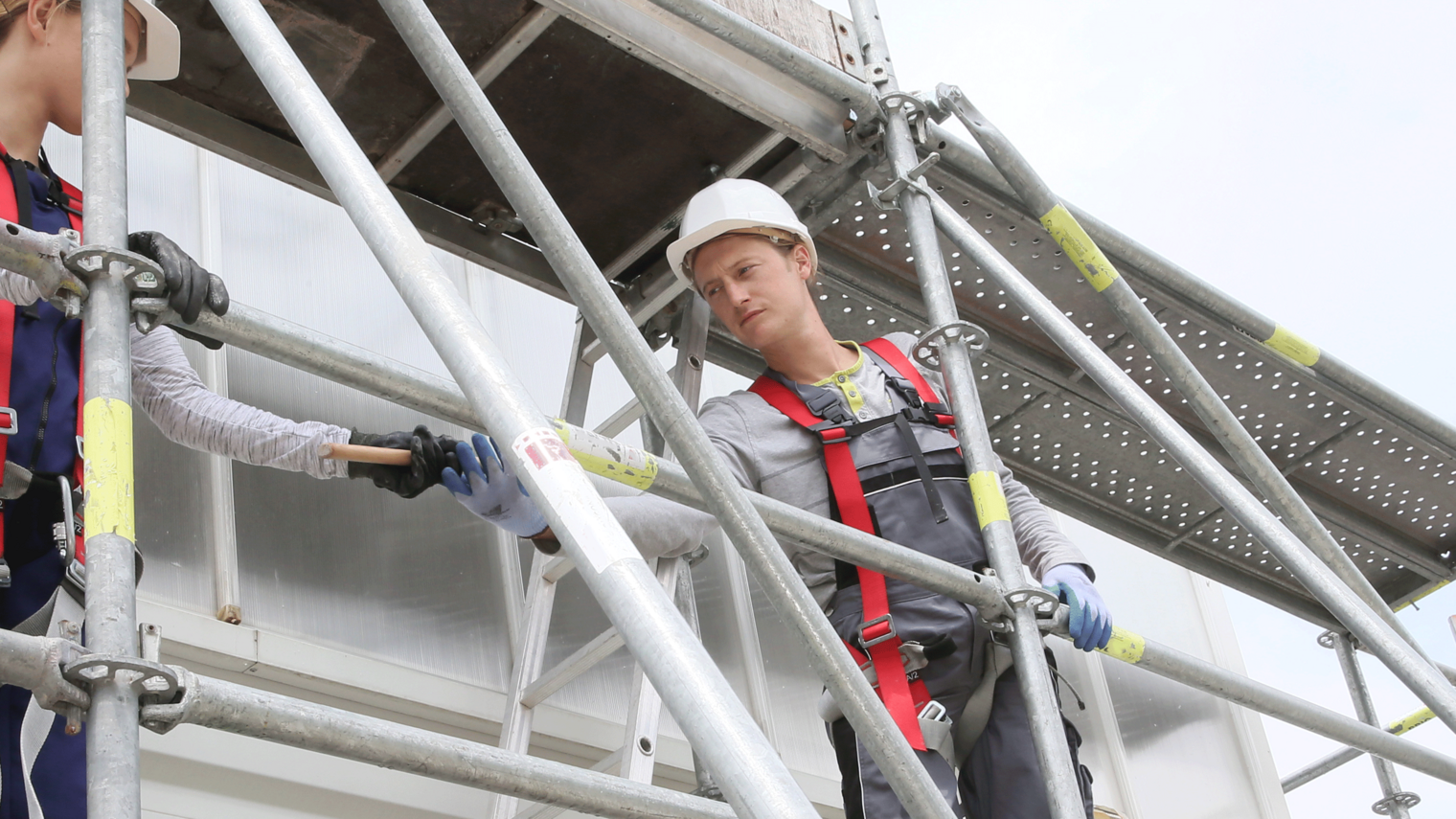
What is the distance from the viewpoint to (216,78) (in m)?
4.07

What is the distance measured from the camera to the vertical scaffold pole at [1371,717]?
6.11 m

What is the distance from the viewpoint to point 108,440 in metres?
2.21

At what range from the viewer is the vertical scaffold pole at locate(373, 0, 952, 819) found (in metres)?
2.38

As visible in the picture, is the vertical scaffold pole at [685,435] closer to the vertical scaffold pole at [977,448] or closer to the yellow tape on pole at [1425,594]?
the vertical scaffold pole at [977,448]

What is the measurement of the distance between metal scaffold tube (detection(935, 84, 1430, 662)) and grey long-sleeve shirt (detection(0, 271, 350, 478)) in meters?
2.14

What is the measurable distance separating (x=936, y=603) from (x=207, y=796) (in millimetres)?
1844

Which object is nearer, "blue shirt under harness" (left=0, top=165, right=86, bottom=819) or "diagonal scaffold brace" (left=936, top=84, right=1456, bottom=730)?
"blue shirt under harness" (left=0, top=165, right=86, bottom=819)

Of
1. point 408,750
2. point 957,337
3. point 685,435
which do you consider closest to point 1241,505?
point 957,337

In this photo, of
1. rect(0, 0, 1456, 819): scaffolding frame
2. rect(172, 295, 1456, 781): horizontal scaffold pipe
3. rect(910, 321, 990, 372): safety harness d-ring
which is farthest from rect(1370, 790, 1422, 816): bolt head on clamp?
rect(910, 321, 990, 372): safety harness d-ring

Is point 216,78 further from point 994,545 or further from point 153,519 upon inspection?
point 994,545

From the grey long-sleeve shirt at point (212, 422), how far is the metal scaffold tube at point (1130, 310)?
7.01ft

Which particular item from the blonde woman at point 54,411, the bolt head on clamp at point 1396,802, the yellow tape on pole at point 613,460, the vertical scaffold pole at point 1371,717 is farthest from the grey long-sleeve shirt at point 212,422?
the bolt head on clamp at point 1396,802

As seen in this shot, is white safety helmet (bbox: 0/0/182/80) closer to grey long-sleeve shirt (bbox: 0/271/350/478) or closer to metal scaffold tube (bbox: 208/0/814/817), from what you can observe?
grey long-sleeve shirt (bbox: 0/271/350/478)

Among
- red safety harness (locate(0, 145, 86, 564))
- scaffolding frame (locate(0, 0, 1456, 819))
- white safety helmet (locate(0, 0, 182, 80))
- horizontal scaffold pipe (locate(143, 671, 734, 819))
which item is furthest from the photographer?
white safety helmet (locate(0, 0, 182, 80))
